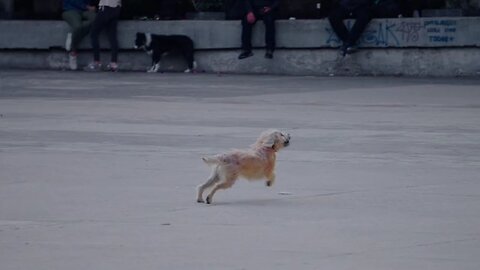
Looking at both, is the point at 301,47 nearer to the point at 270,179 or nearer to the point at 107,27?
the point at 107,27

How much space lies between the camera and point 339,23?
88.5ft

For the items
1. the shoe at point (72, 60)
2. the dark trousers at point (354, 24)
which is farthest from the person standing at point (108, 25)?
the dark trousers at point (354, 24)

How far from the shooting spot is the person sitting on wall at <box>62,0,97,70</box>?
28.2 meters

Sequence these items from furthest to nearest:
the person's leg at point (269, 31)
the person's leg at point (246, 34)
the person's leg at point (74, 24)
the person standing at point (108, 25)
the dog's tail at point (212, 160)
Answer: the person's leg at point (74, 24) → the person standing at point (108, 25) → the person's leg at point (246, 34) → the person's leg at point (269, 31) → the dog's tail at point (212, 160)

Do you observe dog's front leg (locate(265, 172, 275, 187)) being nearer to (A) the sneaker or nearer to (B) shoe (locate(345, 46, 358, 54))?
(B) shoe (locate(345, 46, 358, 54))

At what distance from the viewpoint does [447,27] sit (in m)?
26.9

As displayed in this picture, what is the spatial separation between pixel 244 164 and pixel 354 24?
15.8m

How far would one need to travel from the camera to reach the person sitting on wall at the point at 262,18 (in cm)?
2725

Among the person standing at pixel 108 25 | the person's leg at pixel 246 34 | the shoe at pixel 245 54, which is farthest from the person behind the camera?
the person standing at pixel 108 25

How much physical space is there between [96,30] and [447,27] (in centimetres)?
738

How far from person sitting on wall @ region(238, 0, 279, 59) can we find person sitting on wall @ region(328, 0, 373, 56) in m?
1.23

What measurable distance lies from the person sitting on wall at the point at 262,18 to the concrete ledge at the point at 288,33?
360 mm

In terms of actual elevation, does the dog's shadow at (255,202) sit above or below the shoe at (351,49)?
above

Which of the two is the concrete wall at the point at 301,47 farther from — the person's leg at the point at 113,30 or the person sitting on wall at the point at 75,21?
the person's leg at the point at 113,30
